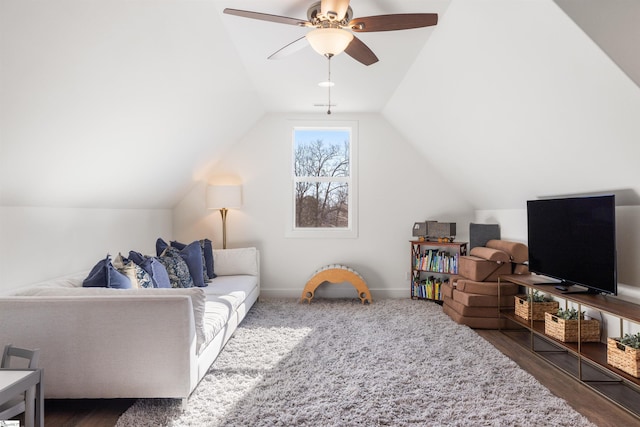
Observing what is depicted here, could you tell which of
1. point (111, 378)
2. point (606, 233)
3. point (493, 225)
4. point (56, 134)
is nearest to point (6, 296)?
point (111, 378)

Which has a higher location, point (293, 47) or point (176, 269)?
point (293, 47)

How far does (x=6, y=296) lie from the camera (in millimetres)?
2350

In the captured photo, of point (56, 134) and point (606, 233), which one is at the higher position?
point (56, 134)

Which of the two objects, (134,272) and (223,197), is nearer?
(134,272)

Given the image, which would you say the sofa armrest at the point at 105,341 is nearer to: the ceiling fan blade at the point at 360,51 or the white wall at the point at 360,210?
the ceiling fan blade at the point at 360,51

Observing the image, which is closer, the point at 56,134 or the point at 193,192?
the point at 56,134

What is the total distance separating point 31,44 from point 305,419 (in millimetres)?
2330

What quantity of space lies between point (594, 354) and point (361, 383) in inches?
62.5

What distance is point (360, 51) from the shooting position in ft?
9.17

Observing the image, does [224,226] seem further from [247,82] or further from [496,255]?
[496,255]

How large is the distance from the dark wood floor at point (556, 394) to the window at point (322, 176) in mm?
3409

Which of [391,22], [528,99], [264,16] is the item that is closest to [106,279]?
[264,16]

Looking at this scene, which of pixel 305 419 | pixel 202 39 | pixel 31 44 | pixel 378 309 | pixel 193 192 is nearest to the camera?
pixel 31 44

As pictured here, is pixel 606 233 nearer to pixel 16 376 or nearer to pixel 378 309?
pixel 378 309
